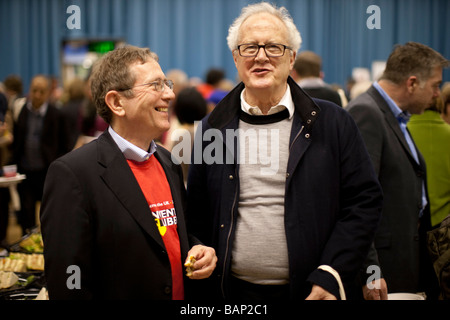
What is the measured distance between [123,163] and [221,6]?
10.1 m

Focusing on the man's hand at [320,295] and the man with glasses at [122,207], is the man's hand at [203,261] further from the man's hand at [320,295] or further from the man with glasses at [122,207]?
the man's hand at [320,295]

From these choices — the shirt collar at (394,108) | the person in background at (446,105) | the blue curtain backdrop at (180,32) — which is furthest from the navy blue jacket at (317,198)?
the blue curtain backdrop at (180,32)

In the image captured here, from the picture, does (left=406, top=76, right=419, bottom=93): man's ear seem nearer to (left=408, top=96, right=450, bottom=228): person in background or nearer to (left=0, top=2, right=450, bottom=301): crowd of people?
(left=408, top=96, right=450, bottom=228): person in background

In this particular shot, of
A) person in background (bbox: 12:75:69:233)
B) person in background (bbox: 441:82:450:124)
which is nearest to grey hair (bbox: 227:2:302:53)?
person in background (bbox: 441:82:450:124)

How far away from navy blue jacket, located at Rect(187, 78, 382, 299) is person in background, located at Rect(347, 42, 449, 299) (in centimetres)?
67

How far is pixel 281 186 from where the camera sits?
180 centimetres

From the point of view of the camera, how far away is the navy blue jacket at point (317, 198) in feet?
5.71

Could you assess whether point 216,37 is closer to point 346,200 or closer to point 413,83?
point 413,83

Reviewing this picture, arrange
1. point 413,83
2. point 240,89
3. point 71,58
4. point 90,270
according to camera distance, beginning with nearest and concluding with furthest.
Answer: point 90,270, point 240,89, point 413,83, point 71,58

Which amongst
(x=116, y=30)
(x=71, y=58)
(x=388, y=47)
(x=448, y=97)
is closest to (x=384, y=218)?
(x=448, y=97)

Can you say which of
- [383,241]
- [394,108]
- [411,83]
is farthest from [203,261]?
[411,83]

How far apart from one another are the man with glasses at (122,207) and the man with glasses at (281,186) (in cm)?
16

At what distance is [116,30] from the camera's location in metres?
11.2

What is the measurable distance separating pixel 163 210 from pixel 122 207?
17 centimetres
